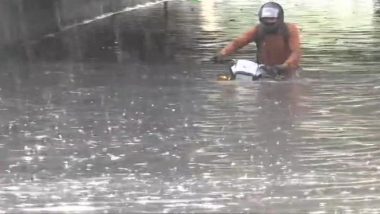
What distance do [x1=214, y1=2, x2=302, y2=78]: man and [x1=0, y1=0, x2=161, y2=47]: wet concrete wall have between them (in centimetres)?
629

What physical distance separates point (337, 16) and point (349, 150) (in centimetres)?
1795

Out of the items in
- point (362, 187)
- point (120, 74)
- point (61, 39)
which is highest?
point (61, 39)

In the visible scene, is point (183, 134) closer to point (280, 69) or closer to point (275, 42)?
point (280, 69)

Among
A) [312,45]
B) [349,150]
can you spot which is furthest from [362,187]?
[312,45]

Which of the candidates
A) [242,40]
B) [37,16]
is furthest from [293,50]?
[37,16]

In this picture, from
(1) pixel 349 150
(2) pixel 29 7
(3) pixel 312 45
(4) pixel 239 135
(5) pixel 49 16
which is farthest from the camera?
(5) pixel 49 16

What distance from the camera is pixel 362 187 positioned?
681 centimetres

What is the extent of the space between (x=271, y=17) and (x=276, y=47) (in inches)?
18.5

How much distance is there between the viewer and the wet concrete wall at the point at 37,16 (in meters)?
17.5

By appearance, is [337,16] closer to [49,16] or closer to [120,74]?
[49,16]

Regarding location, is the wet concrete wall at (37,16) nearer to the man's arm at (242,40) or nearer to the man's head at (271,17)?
the man's arm at (242,40)

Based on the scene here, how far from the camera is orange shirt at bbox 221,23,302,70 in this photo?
11.8 m

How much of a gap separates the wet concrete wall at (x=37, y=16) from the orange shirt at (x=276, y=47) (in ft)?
20.4

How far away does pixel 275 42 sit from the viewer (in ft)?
39.3
